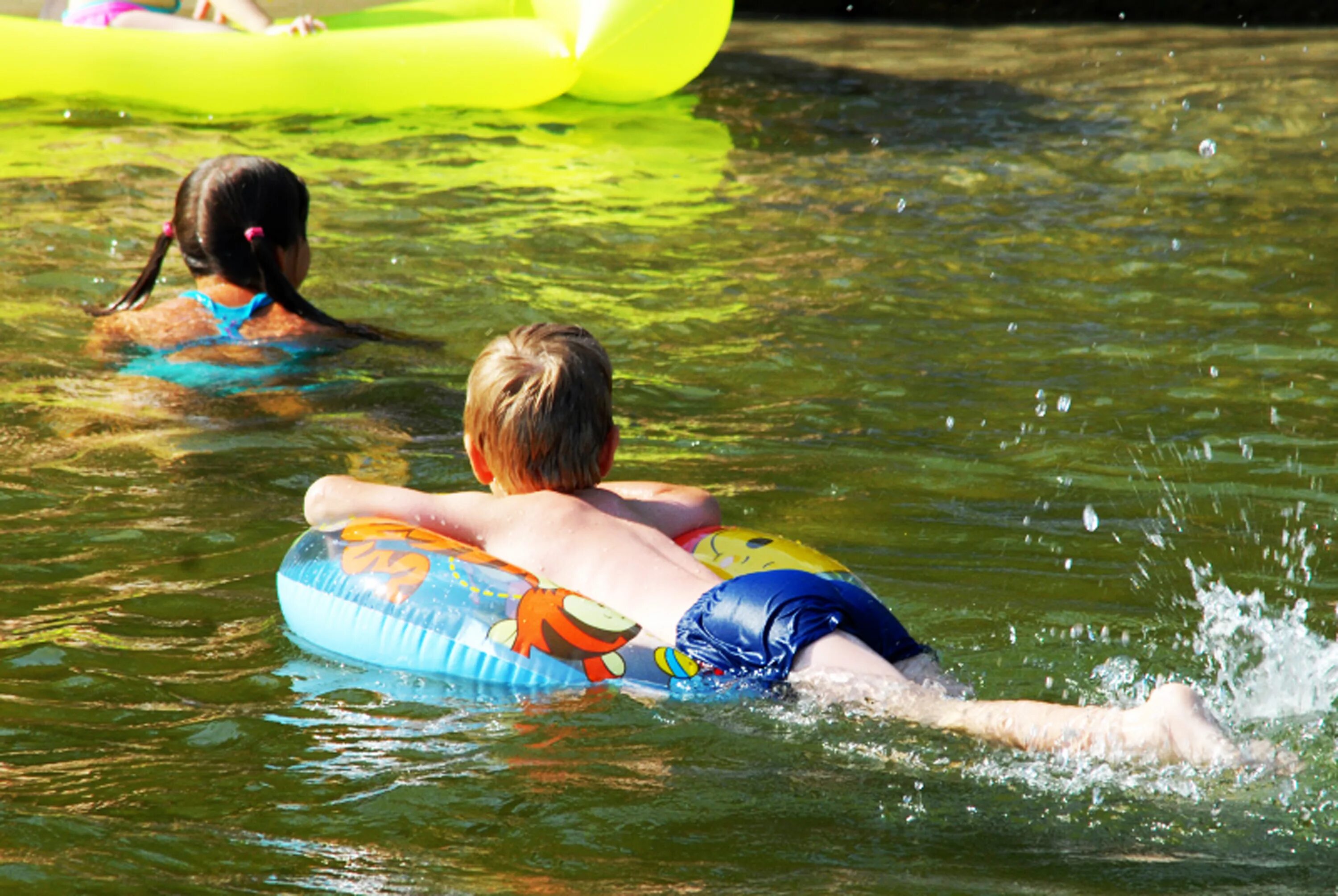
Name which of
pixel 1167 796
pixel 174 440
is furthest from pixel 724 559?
pixel 174 440

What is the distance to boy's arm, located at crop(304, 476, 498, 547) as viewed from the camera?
3572 millimetres

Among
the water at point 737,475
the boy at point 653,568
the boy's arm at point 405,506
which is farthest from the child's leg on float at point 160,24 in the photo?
the boy at point 653,568

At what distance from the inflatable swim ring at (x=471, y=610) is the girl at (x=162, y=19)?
6.70m

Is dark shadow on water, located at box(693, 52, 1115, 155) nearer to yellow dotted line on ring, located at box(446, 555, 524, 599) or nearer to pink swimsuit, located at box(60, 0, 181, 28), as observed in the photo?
pink swimsuit, located at box(60, 0, 181, 28)

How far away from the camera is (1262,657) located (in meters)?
3.37

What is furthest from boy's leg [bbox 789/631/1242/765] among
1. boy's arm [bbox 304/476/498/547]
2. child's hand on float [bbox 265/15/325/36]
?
child's hand on float [bbox 265/15/325/36]

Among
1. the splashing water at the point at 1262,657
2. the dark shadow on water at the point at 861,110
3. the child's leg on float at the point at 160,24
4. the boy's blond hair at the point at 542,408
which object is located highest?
the child's leg on float at the point at 160,24

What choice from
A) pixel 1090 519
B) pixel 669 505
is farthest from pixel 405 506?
pixel 1090 519

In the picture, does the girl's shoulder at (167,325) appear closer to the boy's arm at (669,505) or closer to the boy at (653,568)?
the boy at (653,568)

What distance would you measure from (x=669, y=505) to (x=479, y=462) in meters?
0.45

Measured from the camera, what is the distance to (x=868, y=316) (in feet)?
20.1

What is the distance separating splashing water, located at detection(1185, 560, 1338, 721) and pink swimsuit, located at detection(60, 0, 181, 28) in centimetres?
794

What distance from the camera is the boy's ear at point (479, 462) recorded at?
3531mm

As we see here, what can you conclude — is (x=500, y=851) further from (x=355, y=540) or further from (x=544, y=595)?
(x=355, y=540)
